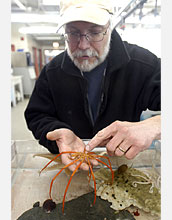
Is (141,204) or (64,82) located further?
(64,82)

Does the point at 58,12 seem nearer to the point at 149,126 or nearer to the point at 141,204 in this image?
the point at 149,126

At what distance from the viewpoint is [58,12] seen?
588mm

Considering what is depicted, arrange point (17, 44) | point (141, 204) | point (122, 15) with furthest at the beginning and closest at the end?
1. point (17, 44)
2. point (122, 15)
3. point (141, 204)

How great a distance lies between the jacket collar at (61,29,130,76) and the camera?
614 mm

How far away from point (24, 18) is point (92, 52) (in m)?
0.27

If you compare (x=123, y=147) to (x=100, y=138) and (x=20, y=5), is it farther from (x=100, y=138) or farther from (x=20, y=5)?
(x=20, y=5)

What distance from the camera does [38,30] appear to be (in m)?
0.63

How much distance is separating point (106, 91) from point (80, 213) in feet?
1.27

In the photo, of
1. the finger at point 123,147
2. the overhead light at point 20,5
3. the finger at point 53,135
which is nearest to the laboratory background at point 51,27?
the overhead light at point 20,5

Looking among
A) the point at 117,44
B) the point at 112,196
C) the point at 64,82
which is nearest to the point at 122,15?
the point at 117,44

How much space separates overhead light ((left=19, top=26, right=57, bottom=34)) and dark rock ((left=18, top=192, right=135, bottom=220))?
21.6 inches

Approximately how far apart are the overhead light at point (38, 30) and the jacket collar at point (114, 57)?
0.09m

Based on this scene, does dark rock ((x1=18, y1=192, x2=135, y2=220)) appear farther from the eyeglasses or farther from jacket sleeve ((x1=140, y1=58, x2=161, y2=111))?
the eyeglasses

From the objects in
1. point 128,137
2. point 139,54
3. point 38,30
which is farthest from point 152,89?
point 38,30
